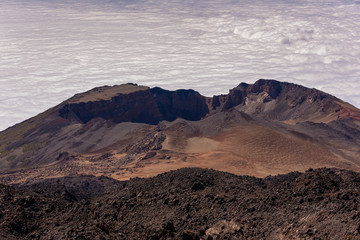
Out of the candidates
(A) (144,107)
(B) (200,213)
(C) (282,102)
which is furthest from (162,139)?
(C) (282,102)

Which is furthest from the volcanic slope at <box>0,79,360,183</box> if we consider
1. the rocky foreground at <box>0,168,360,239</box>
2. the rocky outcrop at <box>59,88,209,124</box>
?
the rocky foreground at <box>0,168,360,239</box>

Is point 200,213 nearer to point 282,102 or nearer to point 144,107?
point 144,107

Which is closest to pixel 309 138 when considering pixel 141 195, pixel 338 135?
pixel 338 135

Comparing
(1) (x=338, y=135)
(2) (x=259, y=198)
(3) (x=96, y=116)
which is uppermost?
(3) (x=96, y=116)

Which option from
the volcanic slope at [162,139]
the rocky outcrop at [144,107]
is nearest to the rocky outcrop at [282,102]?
the volcanic slope at [162,139]

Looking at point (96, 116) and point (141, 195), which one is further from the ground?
point (96, 116)

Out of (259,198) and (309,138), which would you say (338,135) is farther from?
(259,198)

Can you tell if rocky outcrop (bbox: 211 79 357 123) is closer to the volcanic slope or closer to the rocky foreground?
the volcanic slope

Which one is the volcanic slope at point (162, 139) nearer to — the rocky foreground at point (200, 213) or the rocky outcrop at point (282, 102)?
the rocky outcrop at point (282, 102)
